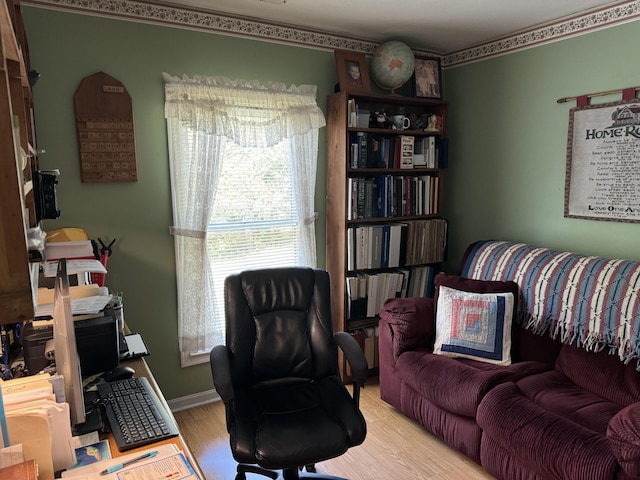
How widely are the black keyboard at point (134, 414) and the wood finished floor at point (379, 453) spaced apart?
974 millimetres

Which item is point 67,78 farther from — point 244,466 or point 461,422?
point 461,422

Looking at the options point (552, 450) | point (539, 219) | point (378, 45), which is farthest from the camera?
point (378, 45)

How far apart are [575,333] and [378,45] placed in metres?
2.25

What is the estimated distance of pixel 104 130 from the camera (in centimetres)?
244

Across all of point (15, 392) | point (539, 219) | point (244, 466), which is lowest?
point (244, 466)

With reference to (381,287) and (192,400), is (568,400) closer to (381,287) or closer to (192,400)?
(381,287)

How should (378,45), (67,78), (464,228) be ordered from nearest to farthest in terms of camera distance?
(67,78) < (378,45) < (464,228)

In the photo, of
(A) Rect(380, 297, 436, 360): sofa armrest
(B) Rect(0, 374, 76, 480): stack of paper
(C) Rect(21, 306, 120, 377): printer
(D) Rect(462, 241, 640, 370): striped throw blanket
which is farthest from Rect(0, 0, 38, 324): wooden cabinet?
(D) Rect(462, 241, 640, 370): striped throw blanket

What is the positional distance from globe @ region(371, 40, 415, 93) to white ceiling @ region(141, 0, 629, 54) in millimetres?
96

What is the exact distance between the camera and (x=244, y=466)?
7.07 ft

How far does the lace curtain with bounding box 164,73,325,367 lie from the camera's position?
8.66 ft

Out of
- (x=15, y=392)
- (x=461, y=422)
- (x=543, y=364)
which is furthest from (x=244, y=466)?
(x=543, y=364)

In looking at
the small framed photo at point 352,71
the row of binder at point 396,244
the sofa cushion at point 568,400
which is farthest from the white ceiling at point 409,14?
the sofa cushion at point 568,400

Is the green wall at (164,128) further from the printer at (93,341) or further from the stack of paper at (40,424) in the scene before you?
the stack of paper at (40,424)
